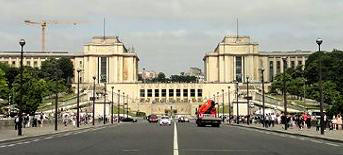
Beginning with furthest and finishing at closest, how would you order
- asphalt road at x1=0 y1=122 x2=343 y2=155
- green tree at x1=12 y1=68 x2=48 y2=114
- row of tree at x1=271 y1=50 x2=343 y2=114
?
row of tree at x1=271 y1=50 x2=343 y2=114 < green tree at x1=12 y1=68 x2=48 y2=114 < asphalt road at x1=0 y1=122 x2=343 y2=155

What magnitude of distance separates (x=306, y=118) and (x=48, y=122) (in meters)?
31.6

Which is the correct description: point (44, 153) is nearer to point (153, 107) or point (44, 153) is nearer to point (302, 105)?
point (302, 105)

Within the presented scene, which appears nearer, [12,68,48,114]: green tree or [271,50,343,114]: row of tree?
[12,68,48,114]: green tree

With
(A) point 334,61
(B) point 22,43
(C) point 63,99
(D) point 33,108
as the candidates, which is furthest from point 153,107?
(B) point 22,43

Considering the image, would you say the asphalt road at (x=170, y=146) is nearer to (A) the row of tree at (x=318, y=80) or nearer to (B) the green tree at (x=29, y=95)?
(B) the green tree at (x=29, y=95)

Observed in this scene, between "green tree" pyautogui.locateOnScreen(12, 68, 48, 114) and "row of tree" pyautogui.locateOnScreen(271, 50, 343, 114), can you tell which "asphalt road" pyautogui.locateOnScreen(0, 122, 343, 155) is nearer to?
"green tree" pyautogui.locateOnScreen(12, 68, 48, 114)

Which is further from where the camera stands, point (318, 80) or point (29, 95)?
point (318, 80)

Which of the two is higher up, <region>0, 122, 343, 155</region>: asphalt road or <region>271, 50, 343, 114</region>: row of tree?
<region>271, 50, 343, 114</region>: row of tree

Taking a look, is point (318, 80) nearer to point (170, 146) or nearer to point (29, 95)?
point (29, 95)

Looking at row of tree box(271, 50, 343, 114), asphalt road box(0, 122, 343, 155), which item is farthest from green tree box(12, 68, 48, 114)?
asphalt road box(0, 122, 343, 155)

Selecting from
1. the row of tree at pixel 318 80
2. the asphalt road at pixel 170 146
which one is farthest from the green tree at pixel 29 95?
the asphalt road at pixel 170 146

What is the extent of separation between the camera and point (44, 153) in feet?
72.3

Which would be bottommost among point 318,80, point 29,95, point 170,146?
point 170,146

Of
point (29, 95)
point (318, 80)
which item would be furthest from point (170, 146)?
point (318, 80)
